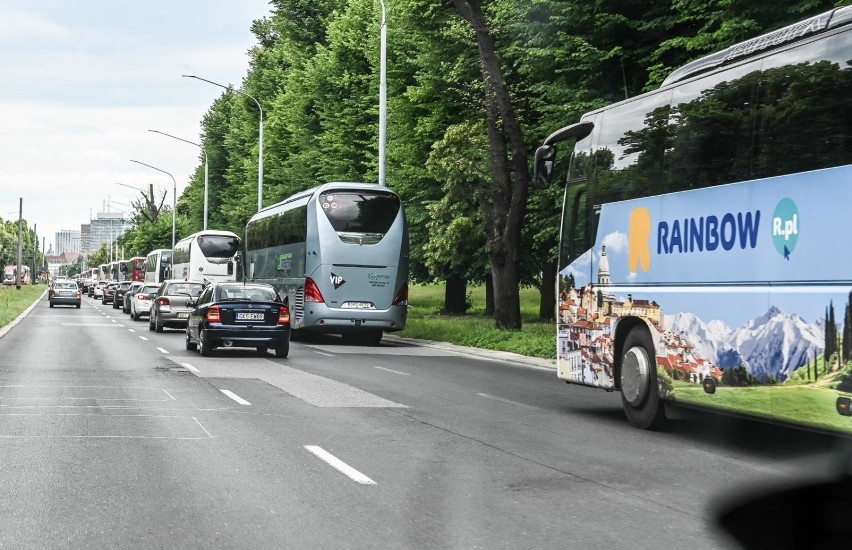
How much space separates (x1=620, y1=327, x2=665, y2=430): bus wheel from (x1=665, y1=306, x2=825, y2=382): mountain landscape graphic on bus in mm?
957

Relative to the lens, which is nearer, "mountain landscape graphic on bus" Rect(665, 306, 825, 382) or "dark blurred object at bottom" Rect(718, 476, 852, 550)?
"dark blurred object at bottom" Rect(718, 476, 852, 550)

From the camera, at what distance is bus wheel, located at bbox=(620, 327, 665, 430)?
12.0 metres

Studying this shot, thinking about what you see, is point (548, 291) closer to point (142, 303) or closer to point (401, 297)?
point (401, 297)

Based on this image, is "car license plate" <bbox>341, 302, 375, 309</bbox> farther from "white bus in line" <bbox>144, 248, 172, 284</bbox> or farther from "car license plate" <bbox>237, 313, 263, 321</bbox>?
"white bus in line" <bbox>144, 248, 172, 284</bbox>

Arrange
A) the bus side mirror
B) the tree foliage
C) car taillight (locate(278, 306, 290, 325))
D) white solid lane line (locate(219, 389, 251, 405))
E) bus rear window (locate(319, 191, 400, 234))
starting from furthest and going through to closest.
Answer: bus rear window (locate(319, 191, 400, 234)), the tree foliage, car taillight (locate(278, 306, 290, 325)), the bus side mirror, white solid lane line (locate(219, 389, 251, 405))

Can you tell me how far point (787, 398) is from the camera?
30.7 ft

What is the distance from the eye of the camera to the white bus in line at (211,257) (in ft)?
167

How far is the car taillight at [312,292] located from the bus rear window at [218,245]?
73.9 feet

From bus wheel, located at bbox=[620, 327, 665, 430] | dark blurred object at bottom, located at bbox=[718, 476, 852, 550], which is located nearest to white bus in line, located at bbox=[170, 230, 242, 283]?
bus wheel, located at bbox=[620, 327, 665, 430]

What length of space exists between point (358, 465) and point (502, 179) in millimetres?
20835

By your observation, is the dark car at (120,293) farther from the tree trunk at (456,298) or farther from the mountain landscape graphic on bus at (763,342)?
the mountain landscape graphic on bus at (763,342)

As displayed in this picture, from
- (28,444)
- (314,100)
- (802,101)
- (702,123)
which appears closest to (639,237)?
(702,123)

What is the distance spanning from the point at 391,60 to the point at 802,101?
38135 mm

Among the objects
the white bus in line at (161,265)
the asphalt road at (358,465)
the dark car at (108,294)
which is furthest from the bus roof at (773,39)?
the dark car at (108,294)
